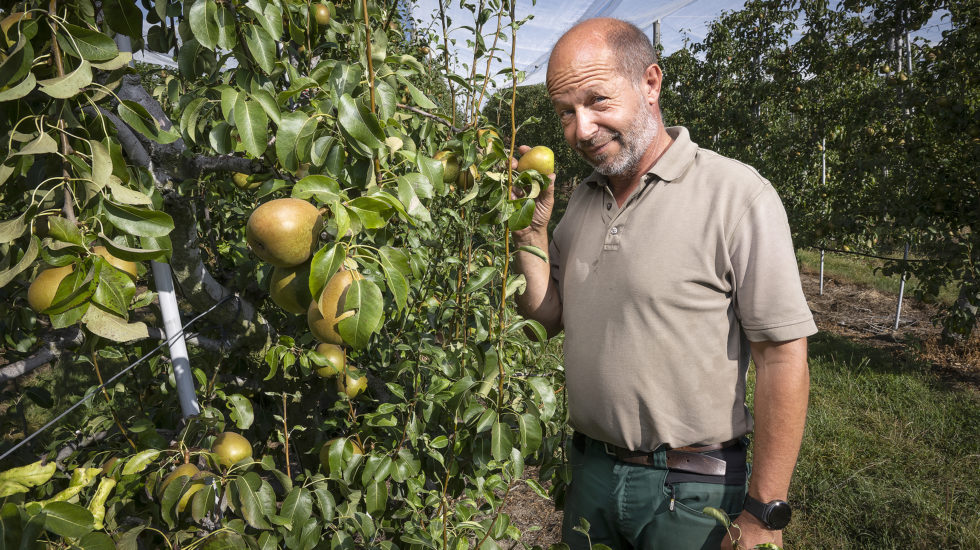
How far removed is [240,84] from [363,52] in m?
0.25

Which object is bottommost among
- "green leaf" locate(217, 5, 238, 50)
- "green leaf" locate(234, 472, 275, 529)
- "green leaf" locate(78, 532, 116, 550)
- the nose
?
"green leaf" locate(234, 472, 275, 529)

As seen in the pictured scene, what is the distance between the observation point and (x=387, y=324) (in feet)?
6.18

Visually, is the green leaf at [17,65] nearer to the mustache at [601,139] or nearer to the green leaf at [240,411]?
the green leaf at [240,411]

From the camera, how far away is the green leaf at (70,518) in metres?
0.74

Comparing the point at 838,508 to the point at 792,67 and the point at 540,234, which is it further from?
the point at 792,67

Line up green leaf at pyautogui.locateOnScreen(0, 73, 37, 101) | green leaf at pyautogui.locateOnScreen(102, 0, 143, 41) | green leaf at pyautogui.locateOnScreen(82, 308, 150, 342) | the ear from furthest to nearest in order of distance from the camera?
1. the ear
2. green leaf at pyautogui.locateOnScreen(102, 0, 143, 41)
3. green leaf at pyautogui.locateOnScreen(82, 308, 150, 342)
4. green leaf at pyautogui.locateOnScreen(0, 73, 37, 101)

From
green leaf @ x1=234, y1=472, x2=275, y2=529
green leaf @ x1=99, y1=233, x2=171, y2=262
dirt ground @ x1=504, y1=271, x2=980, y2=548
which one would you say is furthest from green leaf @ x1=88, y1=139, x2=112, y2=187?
dirt ground @ x1=504, y1=271, x2=980, y2=548

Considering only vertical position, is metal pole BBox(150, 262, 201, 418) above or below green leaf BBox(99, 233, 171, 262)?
below

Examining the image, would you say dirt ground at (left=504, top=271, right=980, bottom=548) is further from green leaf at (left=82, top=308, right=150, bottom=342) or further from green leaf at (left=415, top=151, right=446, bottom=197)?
green leaf at (left=82, top=308, right=150, bottom=342)

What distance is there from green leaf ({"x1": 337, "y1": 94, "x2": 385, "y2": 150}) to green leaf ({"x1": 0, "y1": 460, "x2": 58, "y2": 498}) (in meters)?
0.65

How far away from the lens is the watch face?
132 centimetres

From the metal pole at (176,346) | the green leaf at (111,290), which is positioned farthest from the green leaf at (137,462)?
the green leaf at (111,290)

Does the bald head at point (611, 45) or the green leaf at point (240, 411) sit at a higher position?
the bald head at point (611, 45)

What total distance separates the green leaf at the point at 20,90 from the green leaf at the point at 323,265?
434 mm
